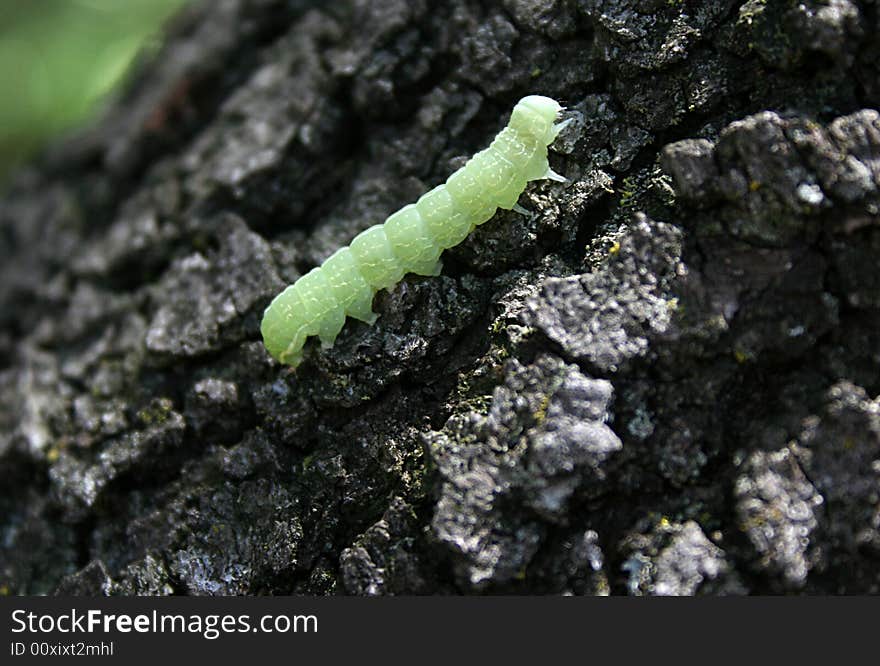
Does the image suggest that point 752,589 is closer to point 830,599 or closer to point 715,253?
point 830,599

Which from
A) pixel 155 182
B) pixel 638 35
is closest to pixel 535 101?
pixel 638 35

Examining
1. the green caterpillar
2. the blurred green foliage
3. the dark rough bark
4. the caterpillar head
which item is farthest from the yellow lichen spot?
the blurred green foliage

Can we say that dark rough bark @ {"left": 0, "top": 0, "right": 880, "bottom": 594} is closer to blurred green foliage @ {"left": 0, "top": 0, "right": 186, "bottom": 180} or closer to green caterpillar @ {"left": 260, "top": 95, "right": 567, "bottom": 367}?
green caterpillar @ {"left": 260, "top": 95, "right": 567, "bottom": 367}

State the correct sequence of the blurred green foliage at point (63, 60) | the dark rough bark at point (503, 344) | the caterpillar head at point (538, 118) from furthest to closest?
the blurred green foliage at point (63, 60), the caterpillar head at point (538, 118), the dark rough bark at point (503, 344)

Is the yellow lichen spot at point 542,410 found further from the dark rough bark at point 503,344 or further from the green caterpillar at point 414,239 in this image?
the green caterpillar at point 414,239

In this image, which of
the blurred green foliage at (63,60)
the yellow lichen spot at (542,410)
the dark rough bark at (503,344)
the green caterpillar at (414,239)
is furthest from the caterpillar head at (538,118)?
the blurred green foliage at (63,60)

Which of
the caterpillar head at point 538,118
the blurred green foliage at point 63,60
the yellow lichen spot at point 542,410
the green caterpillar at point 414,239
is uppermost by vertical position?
the blurred green foliage at point 63,60
